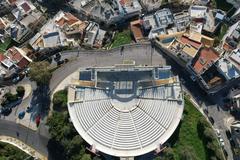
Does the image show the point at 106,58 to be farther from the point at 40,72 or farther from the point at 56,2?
the point at 56,2

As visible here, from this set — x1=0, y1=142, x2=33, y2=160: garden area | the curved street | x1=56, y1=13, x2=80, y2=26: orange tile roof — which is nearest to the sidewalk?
the curved street

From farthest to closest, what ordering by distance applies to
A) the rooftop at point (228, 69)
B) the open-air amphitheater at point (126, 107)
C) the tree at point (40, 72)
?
the tree at point (40, 72)
the rooftop at point (228, 69)
the open-air amphitheater at point (126, 107)

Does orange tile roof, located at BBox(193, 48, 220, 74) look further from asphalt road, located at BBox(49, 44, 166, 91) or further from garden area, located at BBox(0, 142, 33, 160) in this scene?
garden area, located at BBox(0, 142, 33, 160)

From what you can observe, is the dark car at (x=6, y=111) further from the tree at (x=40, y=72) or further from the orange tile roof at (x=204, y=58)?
the orange tile roof at (x=204, y=58)

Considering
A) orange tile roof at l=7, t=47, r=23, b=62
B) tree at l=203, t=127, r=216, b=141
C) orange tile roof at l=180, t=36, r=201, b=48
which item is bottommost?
tree at l=203, t=127, r=216, b=141

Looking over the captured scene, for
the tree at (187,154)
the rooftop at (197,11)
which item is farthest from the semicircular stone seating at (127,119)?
the rooftop at (197,11)

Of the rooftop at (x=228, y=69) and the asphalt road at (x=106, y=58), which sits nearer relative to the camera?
the rooftop at (x=228, y=69)
